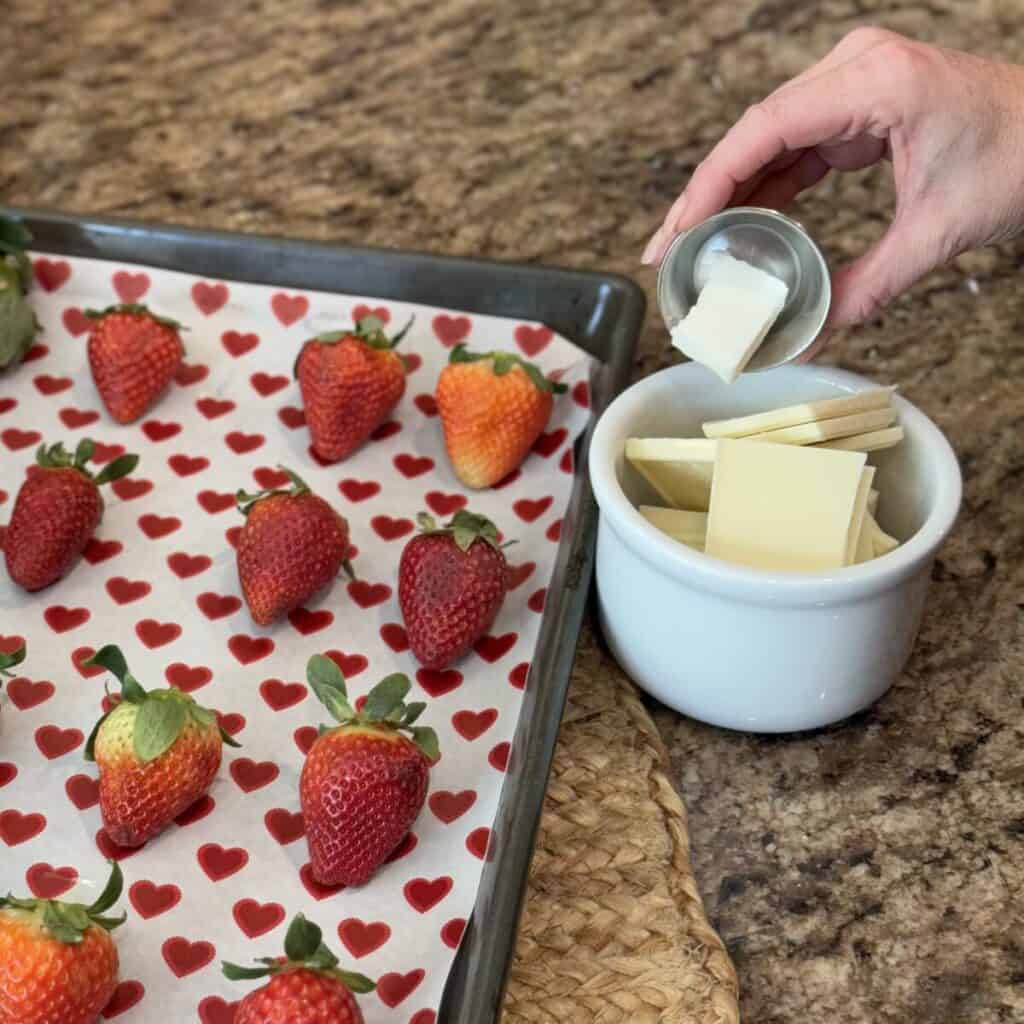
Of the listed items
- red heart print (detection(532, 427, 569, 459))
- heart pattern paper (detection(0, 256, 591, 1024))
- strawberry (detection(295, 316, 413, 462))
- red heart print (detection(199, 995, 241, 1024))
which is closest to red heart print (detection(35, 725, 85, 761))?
heart pattern paper (detection(0, 256, 591, 1024))

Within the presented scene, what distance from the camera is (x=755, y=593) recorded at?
0.86 metres

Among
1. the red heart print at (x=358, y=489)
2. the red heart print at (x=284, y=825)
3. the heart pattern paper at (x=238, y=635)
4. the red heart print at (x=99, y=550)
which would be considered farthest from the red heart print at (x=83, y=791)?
the red heart print at (x=358, y=489)

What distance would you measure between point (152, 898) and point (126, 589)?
0.89 ft

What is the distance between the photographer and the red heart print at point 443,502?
1.13m

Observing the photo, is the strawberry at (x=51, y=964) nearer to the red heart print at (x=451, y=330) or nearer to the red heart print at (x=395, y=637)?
the red heart print at (x=395, y=637)

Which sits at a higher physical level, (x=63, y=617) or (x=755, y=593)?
(x=755, y=593)

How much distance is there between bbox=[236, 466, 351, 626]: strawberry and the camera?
1013 millimetres

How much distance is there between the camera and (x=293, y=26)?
1744 mm

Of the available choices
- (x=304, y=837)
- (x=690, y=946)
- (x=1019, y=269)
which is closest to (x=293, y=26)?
(x=1019, y=269)

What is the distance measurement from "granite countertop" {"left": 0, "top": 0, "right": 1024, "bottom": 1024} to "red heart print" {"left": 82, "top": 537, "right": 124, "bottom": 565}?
0.41 m

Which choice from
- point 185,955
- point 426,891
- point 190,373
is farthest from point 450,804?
point 190,373

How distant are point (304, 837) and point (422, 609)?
174mm

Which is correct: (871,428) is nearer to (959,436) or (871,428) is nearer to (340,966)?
(959,436)

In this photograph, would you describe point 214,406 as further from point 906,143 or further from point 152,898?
point 906,143
